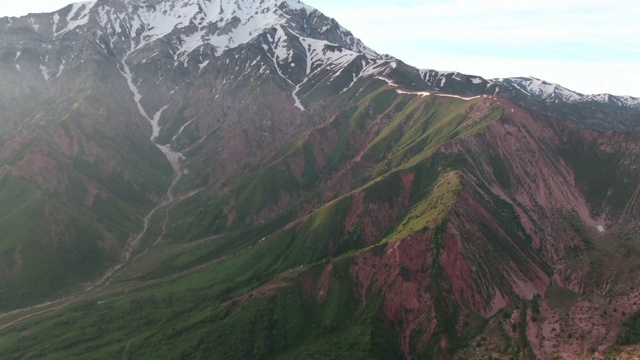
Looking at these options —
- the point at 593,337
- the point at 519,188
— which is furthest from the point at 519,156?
the point at 593,337

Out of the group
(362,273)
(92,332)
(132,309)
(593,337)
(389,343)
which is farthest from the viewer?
(132,309)

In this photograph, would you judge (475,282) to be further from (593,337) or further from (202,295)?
(202,295)

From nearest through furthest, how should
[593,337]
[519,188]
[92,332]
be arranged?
[593,337], [92,332], [519,188]

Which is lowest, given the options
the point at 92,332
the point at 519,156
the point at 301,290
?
the point at 92,332

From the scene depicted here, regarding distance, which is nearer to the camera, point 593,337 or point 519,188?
point 593,337

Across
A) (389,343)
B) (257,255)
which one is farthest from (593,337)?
(257,255)

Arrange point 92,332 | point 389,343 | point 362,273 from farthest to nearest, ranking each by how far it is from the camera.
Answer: point 92,332 → point 362,273 → point 389,343

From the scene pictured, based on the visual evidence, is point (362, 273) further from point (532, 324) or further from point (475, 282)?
point (532, 324)

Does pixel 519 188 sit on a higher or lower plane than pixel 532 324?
higher

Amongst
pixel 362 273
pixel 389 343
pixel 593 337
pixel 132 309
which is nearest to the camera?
pixel 593 337
